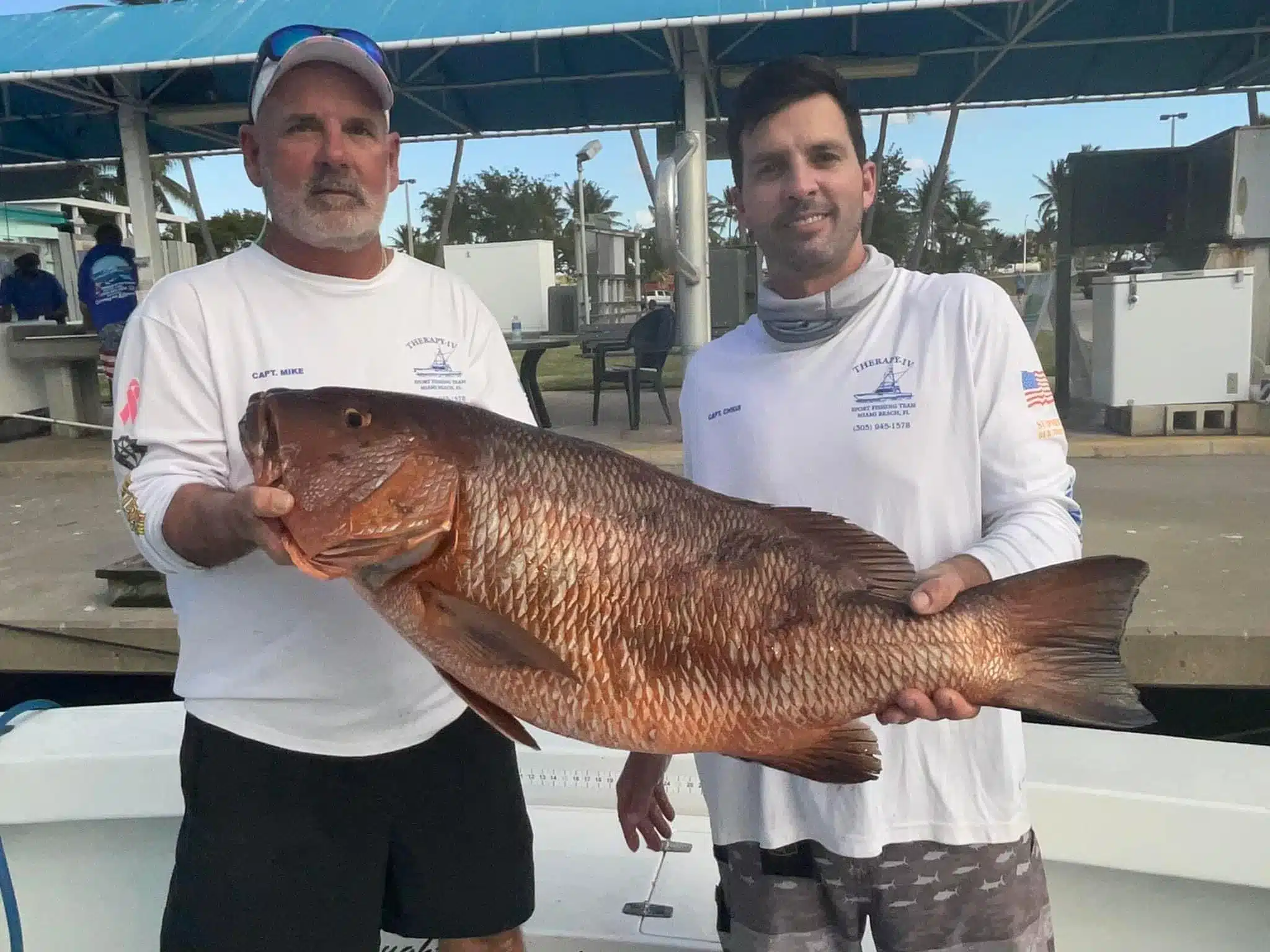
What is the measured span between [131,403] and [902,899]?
176 cm

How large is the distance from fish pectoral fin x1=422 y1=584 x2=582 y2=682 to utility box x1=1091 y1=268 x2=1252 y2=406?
8.01 m

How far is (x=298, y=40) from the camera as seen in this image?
6.70 ft

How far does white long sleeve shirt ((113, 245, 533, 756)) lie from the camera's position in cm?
188

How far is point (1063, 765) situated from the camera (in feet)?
8.81

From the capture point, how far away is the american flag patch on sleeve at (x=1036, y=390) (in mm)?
1790

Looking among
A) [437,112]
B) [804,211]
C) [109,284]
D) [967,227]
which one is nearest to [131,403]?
[804,211]

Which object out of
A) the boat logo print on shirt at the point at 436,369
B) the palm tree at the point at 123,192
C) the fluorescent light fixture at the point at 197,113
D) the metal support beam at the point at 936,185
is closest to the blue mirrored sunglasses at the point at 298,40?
the boat logo print on shirt at the point at 436,369

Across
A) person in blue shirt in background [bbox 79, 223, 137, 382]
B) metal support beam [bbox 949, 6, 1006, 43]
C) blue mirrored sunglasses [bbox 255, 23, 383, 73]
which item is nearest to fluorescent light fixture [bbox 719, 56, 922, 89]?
metal support beam [bbox 949, 6, 1006, 43]

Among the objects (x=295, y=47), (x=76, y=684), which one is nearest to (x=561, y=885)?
(x=295, y=47)

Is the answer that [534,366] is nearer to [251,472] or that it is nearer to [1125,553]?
[1125,553]

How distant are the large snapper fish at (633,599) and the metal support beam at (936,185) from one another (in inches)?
445

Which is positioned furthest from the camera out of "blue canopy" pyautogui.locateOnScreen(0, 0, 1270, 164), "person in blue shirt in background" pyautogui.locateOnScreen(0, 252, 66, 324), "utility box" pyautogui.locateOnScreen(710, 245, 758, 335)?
"person in blue shirt in background" pyautogui.locateOnScreen(0, 252, 66, 324)

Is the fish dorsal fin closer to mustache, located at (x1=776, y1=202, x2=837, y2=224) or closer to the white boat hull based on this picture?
mustache, located at (x1=776, y1=202, x2=837, y2=224)

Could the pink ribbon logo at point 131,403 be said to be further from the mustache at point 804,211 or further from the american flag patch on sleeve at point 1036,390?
the american flag patch on sleeve at point 1036,390
